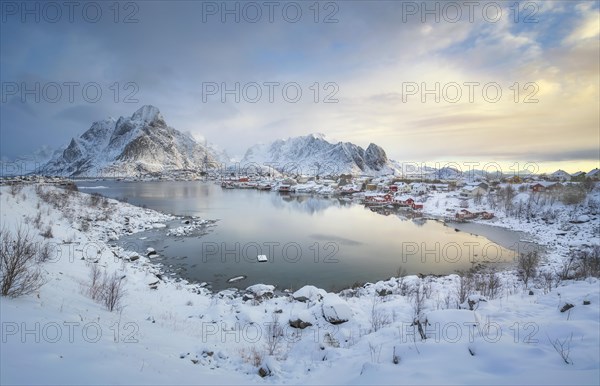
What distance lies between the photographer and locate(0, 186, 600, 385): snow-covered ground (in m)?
4.87

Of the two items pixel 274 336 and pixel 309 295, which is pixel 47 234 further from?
pixel 274 336

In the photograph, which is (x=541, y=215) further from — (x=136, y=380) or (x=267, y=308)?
(x=136, y=380)

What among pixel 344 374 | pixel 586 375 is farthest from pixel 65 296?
pixel 586 375

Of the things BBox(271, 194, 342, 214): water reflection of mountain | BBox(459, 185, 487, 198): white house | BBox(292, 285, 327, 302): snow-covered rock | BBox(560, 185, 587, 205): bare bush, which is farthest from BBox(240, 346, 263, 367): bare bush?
→ BBox(459, 185, 487, 198): white house

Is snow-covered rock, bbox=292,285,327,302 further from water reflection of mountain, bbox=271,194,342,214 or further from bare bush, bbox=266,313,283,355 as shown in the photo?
water reflection of mountain, bbox=271,194,342,214

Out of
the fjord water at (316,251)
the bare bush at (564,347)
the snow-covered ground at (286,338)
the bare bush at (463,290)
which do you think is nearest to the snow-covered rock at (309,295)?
the snow-covered ground at (286,338)

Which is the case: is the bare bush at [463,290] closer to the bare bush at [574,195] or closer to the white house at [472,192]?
the bare bush at [574,195]

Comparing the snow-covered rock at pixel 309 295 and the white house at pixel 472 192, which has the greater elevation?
the white house at pixel 472 192

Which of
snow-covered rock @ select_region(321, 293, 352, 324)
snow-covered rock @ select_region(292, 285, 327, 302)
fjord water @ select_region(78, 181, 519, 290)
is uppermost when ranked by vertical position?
snow-covered rock @ select_region(321, 293, 352, 324)

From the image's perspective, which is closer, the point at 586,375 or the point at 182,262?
the point at 586,375

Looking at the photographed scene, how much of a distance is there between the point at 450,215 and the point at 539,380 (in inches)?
1904

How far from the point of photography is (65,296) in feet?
28.2

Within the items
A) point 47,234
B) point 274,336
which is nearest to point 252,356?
point 274,336

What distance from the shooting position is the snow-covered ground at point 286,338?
4.87 metres
